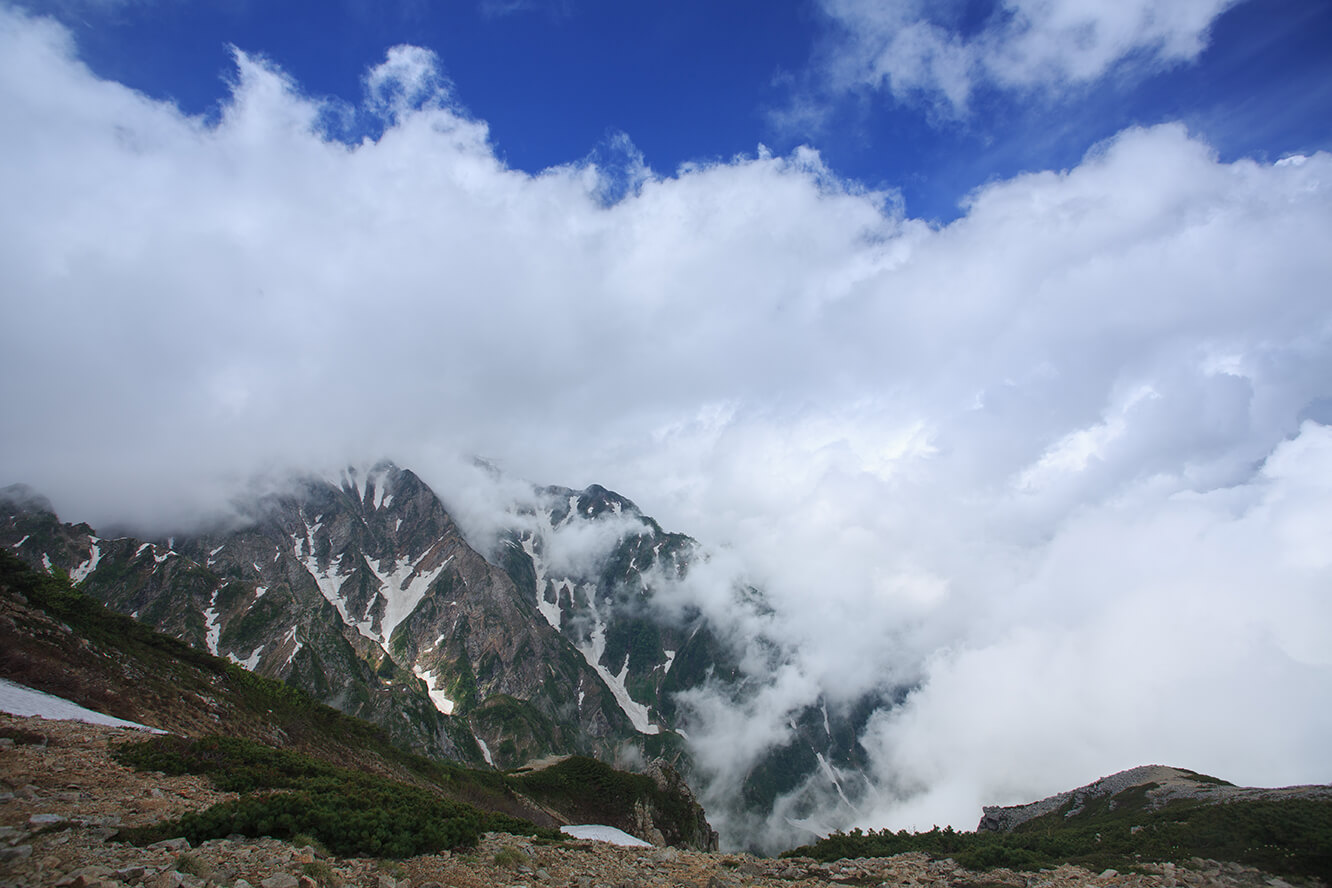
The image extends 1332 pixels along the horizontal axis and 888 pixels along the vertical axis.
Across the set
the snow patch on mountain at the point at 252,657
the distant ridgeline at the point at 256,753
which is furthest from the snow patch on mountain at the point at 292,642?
the distant ridgeline at the point at 256,753

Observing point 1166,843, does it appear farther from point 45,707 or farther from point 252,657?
point 252,657

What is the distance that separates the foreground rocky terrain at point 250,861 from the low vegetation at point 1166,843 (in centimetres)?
176

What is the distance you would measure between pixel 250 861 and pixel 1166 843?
4346 cm

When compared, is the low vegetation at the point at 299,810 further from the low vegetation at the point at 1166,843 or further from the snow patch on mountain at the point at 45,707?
the low vegetation at the point at 1166,843

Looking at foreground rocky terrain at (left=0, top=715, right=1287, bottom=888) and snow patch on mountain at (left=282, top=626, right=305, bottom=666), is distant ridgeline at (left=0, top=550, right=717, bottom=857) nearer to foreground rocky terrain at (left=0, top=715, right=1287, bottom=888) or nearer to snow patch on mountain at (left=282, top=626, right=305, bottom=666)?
foreground rocky terrain at (left=0, top=715, right=1287, bottom=888)

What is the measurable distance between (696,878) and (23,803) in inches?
793

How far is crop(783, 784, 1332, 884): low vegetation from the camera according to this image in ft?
83.2

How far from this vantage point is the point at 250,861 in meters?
13.5

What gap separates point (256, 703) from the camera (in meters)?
50.2

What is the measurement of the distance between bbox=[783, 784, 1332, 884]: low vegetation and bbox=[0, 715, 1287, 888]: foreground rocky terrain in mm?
1755

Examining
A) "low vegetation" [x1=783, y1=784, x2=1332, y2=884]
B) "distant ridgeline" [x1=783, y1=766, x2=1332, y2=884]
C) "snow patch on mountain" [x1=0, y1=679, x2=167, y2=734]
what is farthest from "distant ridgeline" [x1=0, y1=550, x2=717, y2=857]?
"distant ridgeline" [x1=783, y1=766, x2=1332, y2=884]

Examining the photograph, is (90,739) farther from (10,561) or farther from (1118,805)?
(1118,805)

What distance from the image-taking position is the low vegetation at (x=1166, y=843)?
2536cm

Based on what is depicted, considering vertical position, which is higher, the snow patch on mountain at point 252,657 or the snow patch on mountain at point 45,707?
the snow patch on mountain at point 45,707
